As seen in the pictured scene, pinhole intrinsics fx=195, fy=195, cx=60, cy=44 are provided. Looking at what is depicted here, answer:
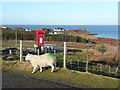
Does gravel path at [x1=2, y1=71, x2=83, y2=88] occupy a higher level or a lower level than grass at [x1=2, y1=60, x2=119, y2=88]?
lower

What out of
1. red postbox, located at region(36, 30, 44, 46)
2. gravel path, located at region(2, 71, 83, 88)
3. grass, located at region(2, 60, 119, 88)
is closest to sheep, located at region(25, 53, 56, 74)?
grass, located at region(2, 60, 119, 88)

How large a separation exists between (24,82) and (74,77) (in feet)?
6.59

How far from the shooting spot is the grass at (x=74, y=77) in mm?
7113

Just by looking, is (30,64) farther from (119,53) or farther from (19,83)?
(119,53)

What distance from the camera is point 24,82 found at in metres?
7.40

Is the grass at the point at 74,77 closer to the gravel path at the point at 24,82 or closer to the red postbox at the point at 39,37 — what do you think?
the gravel path at the point at 24,82

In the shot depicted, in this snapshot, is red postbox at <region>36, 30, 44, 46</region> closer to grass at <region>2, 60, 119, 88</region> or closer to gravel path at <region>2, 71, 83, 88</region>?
grass at <region>2, 60, 119, 88</region>

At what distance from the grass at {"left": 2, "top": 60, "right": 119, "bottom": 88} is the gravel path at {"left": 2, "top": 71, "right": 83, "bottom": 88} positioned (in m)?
0.47

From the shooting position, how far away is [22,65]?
31.9 feet

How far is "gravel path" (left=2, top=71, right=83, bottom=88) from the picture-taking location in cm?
693

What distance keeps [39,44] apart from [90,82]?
4.06m

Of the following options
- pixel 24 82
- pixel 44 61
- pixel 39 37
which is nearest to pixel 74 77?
pixel 44 61

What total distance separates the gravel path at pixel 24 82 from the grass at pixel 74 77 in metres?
0.47

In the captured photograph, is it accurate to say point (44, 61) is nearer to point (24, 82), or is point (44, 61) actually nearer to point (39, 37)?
point (24, 82)
